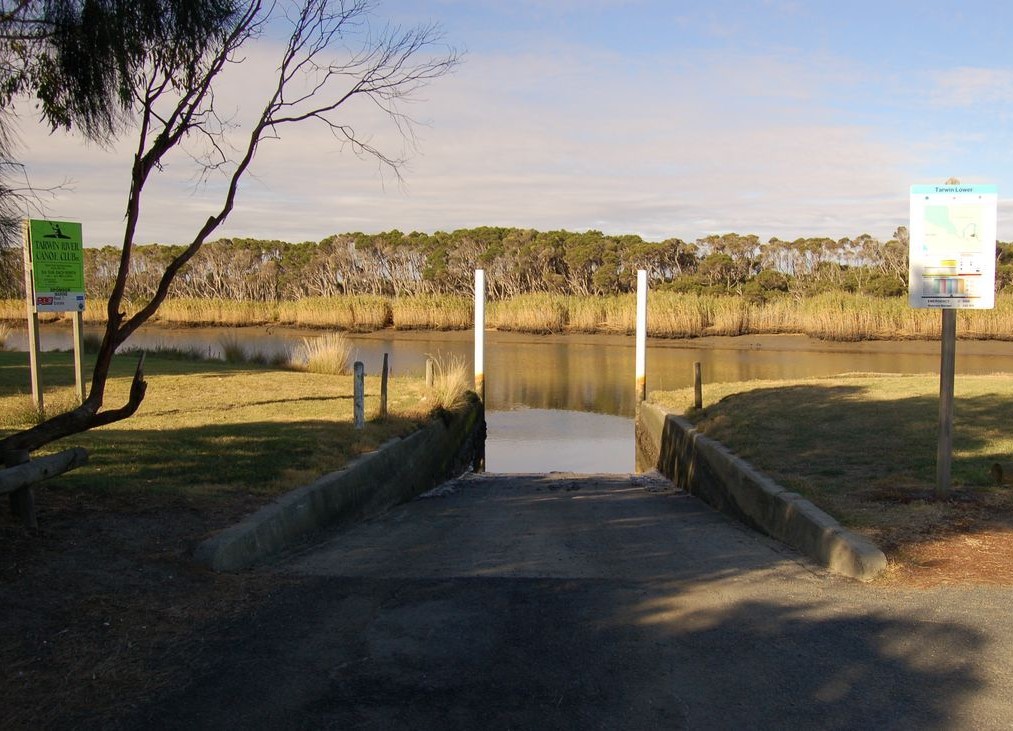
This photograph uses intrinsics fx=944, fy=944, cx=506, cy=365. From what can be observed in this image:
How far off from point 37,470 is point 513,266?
6374cm

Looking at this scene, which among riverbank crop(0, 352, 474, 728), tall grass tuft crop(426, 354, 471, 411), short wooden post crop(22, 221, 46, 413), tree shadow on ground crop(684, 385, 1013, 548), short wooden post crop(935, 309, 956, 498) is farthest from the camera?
tall grass tuft crop(426, 354, 471, 411)

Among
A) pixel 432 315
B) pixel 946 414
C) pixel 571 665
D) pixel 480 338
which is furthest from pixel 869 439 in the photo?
pixel 432 315

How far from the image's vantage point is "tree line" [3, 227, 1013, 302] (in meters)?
63.0

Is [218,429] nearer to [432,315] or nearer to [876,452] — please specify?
[876,452]

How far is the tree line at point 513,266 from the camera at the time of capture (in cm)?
6297

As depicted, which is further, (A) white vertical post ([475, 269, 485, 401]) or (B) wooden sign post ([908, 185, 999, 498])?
(A) white vertical post ([475, 269, 485, 401])

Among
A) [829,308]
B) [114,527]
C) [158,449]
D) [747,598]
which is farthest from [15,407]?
[829,308]

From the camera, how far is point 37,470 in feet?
19.0

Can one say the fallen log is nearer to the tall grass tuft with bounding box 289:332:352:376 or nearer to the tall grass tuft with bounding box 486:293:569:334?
the tall grass tuft with bounding box 289:332:352:376

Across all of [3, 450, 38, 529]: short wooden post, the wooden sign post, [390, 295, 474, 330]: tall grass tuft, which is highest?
the wooden sign post

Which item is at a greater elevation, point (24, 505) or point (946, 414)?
point (946, 414)

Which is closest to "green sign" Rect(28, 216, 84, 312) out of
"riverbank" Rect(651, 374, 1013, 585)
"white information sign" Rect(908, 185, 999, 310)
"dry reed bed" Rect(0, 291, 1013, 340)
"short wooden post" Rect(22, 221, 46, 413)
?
"short wooden post" Rect(22, 221, 46, 413)

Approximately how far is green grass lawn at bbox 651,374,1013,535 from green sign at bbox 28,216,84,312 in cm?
891

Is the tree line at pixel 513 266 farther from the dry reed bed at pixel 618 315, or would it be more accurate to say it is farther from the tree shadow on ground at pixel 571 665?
the tree shadow on ground at pixel 571 665
